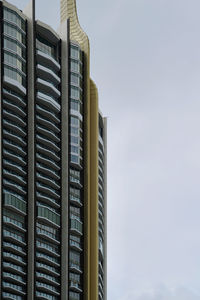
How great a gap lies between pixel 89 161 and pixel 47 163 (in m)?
14.5

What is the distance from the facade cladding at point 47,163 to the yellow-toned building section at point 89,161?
0.18 metres

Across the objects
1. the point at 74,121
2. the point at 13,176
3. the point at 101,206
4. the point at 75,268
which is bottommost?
the point at 75,268

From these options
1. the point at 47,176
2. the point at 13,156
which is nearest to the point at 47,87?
the point at 47,176

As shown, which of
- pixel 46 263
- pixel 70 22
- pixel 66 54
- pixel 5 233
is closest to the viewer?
pixel 5 233

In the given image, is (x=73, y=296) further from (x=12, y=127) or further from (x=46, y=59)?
(x=46, y=59)

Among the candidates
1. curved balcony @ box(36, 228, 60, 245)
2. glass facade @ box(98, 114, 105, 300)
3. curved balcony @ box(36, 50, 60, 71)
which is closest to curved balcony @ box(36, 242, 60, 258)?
curved balcony @ box(36, 228, 60, 245)

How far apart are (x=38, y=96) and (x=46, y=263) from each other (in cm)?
2836

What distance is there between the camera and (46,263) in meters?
143

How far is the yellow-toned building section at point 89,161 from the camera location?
503ft

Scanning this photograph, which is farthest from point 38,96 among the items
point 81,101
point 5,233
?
point 5,233

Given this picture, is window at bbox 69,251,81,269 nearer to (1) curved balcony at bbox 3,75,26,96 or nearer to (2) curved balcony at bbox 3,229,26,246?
(2) curved balcony at bbox 3,229,26,246

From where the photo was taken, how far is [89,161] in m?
159

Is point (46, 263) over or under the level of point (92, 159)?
under

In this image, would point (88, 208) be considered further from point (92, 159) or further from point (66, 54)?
point (66, 54)
